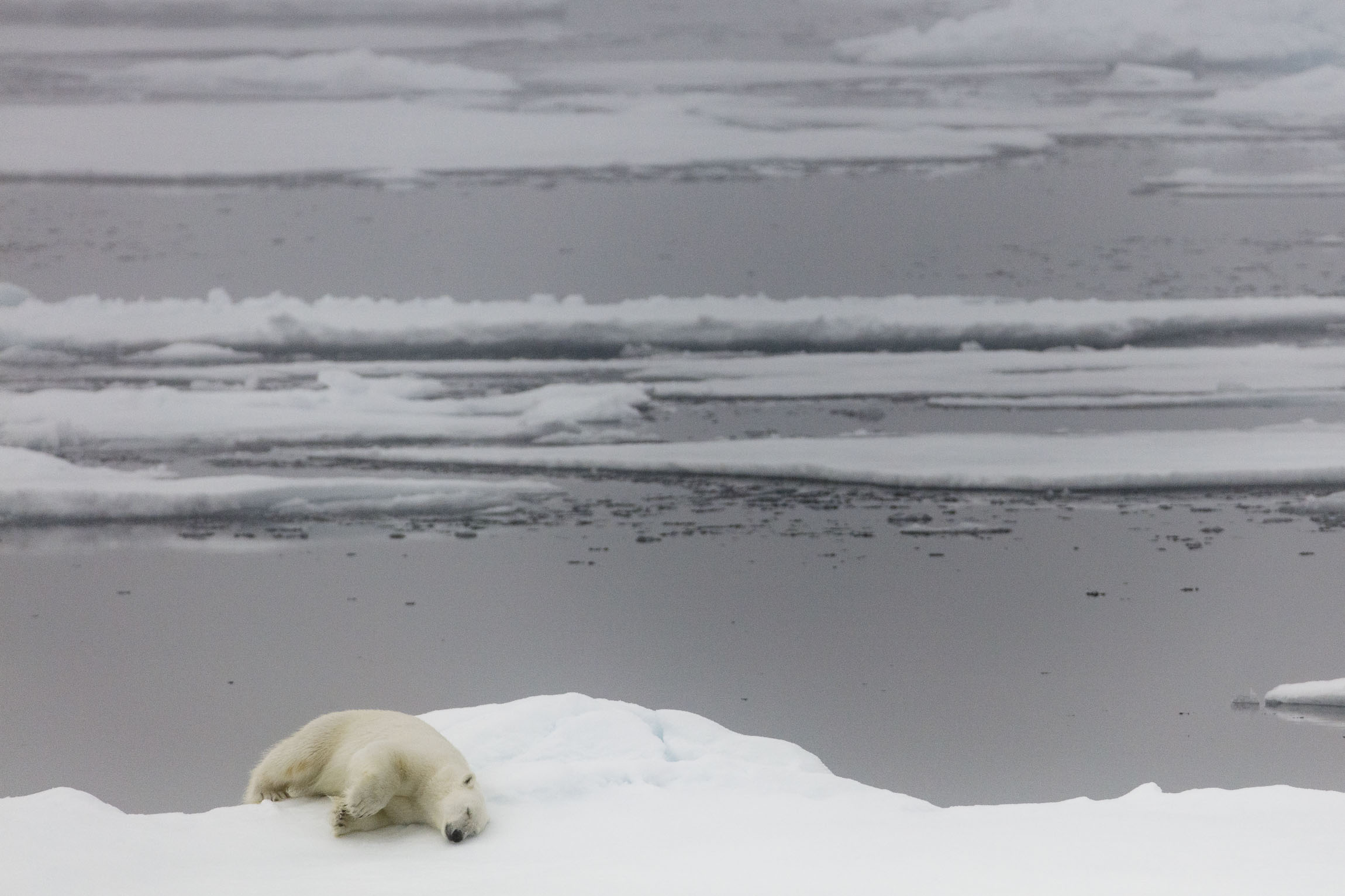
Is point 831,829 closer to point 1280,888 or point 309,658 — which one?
point 1280,888

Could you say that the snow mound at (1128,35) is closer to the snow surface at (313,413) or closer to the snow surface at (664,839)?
the snow surface at (313,413)

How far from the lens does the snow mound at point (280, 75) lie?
350cm

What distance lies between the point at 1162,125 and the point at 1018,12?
21.6 inches

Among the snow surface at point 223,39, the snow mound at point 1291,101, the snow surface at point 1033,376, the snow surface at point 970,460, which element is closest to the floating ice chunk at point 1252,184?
the snow mound at point 1291,101

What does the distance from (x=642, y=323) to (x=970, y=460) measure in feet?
3.47

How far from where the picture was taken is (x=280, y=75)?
3.50 metres

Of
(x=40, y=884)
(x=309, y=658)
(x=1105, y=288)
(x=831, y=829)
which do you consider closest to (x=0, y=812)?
(x=40, y=884)

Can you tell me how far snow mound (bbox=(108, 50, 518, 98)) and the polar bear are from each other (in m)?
1.84

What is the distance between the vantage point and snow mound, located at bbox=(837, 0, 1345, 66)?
353 cm

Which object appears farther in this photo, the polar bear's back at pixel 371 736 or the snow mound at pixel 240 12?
the snow mound at pixel 240 12

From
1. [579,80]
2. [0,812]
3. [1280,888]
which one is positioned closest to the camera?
[1280,888]

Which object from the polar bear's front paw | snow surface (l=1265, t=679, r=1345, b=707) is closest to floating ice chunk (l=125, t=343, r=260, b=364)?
the polar bear's front paw

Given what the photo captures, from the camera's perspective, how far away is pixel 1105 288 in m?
3.60

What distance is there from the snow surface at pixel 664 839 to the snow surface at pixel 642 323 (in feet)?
3.78
